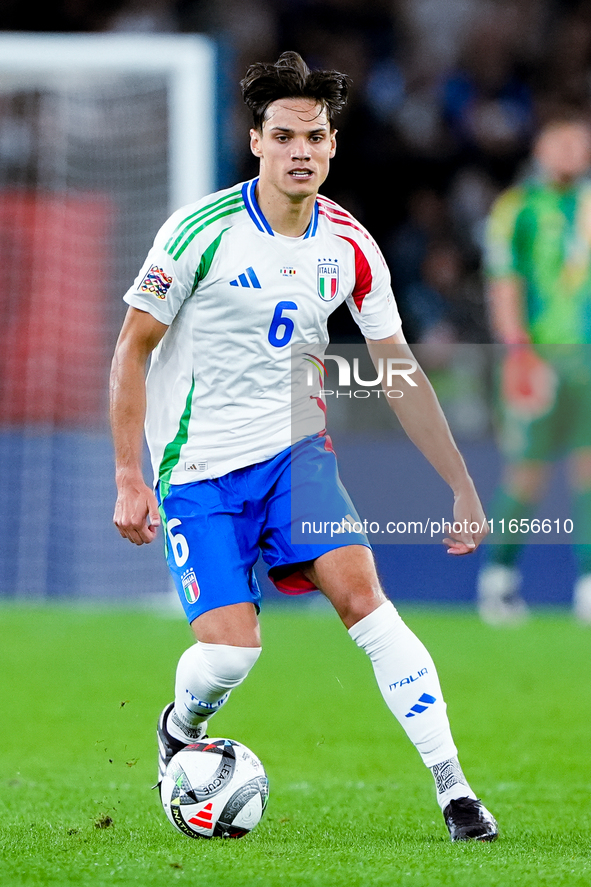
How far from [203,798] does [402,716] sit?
0.61 meters

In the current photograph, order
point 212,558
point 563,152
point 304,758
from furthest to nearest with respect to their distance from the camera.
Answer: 1. point 563,152
2. point 304,758
3. point 212,558

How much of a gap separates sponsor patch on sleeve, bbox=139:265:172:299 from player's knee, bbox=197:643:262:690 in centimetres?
104

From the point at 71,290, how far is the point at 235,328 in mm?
7060

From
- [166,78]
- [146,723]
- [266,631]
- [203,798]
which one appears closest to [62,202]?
[166,78]

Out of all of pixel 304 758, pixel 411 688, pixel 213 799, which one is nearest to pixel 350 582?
pixel 411 688

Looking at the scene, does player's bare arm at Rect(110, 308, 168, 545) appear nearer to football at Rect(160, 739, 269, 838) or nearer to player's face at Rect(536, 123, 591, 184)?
football at Rect(160, 739, 269, 838)

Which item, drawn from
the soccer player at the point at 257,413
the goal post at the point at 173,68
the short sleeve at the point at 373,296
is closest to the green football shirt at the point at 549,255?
the goal post at the point at 173,68

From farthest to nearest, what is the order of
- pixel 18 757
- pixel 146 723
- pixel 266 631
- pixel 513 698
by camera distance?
pixel 266 631 → pixel 513 698 → pixel 146 723 → pixel 18 757

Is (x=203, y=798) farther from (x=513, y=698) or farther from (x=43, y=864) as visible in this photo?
(x=513, y=698)

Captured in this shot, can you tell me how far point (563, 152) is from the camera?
9.98m

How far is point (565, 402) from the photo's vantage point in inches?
410

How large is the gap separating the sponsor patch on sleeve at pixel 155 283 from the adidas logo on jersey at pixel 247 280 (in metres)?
0.22

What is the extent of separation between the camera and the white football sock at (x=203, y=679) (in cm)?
407

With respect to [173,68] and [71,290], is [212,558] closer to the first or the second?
[173,68]
